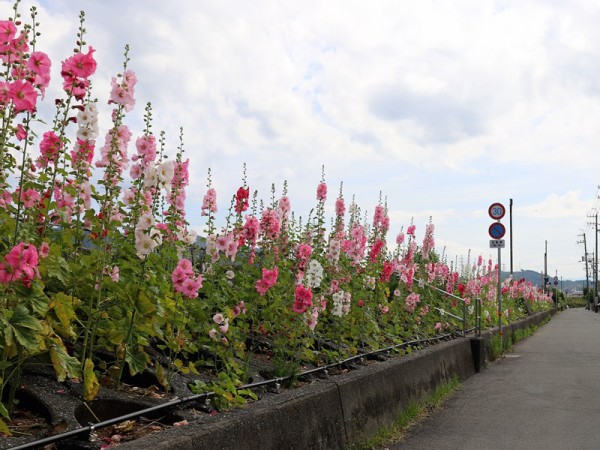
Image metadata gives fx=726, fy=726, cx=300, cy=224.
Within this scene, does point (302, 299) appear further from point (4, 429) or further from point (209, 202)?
point (4, 429)

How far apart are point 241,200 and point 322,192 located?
3655 millimetres

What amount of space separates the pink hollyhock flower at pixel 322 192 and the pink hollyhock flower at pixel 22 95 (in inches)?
272

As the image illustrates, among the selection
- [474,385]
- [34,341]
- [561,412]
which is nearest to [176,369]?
[34,341]

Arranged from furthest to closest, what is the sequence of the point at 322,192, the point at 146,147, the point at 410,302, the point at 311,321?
1. the point at 410,302
2. the point at 322,192
3. the point at 311,321
4. the point at 146,147

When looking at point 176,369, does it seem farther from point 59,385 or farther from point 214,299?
point 59,385

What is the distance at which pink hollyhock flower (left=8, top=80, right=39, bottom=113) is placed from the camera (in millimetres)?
3881

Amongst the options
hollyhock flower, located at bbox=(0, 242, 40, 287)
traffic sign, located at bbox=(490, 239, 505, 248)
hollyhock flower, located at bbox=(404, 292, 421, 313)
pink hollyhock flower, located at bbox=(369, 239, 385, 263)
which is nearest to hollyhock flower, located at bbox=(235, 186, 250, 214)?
hollyhock flower, located at bbox=(0, 242, 40, 287)

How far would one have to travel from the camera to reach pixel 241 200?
279 inches

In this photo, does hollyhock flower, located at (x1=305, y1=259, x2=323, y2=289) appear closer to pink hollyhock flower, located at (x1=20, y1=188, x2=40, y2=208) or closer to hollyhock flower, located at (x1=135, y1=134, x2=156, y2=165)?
hollyhock flower, located at (x1=135, y1=134, x2=156, y2=165)

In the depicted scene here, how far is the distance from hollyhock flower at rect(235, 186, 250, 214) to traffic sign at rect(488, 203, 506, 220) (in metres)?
12.9

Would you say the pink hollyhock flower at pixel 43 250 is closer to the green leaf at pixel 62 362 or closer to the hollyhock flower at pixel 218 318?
the green leaf at pixel 62 362

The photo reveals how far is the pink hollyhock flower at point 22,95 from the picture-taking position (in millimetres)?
3881

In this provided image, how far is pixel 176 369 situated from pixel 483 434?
3.35 meters

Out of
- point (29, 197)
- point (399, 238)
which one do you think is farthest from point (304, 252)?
point (399, 238)
